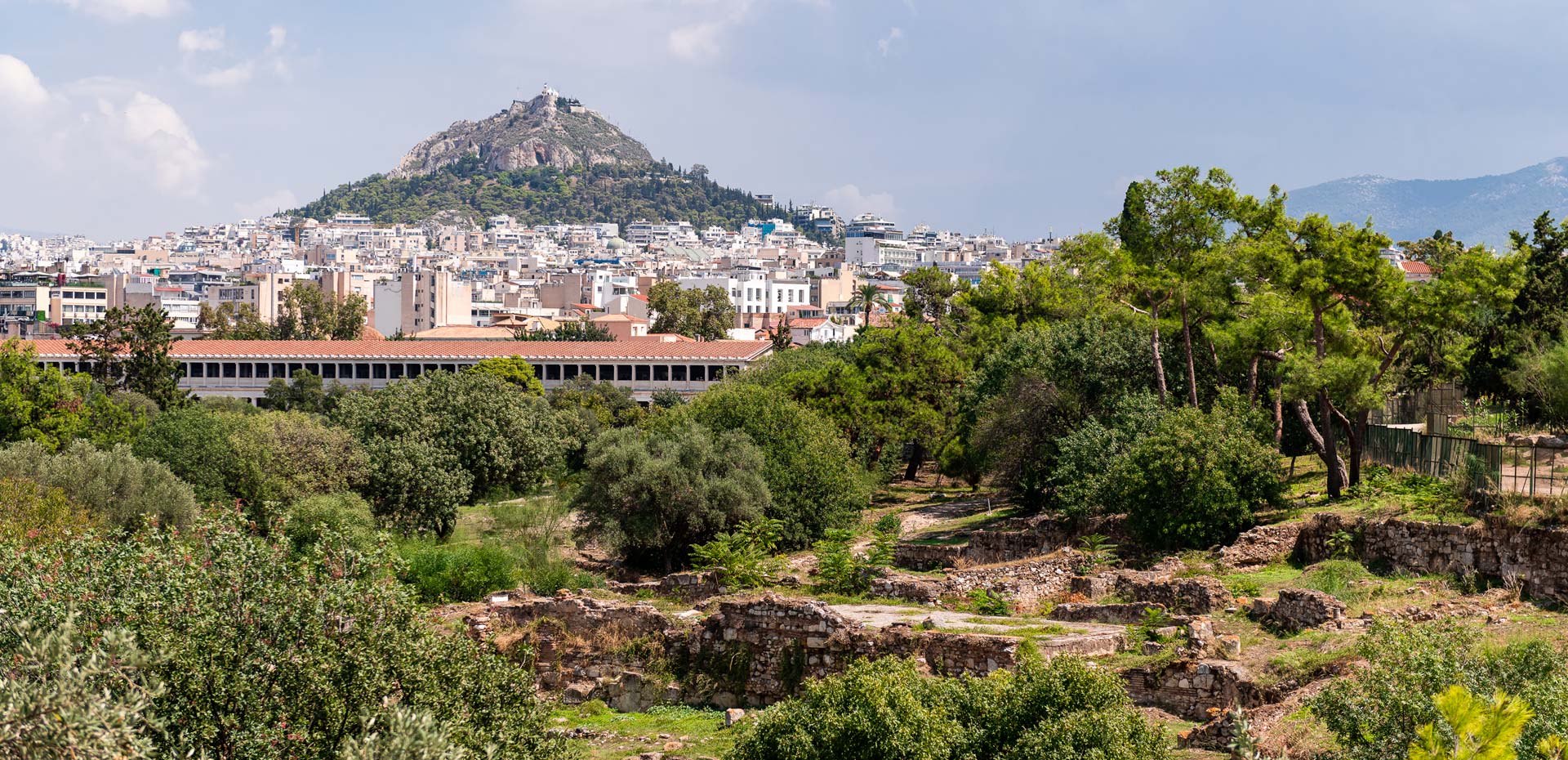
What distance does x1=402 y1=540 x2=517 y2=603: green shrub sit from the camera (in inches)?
1068

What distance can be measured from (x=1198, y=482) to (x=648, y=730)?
36.4 ft

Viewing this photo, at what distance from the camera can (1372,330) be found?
91.5 ft

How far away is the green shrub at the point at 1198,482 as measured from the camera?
2441 cm

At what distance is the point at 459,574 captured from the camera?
2734 cm

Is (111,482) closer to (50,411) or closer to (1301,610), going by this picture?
(50,411)

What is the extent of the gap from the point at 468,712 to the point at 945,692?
13.7 feet

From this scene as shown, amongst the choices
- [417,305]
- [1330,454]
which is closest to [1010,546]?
[1330,454]

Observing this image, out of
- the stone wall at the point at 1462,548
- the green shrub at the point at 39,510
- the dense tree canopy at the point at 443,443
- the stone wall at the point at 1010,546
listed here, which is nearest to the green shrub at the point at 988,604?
the stone wall at the point at 1462,548

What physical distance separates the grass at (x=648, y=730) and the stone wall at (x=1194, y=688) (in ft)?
15.1

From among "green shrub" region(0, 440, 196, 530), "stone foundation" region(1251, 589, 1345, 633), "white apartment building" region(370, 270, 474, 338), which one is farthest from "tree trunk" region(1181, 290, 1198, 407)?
"white apartment building" region(370, 270, 474, 338)

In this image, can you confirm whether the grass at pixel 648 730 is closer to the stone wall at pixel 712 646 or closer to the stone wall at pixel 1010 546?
the stone wall at pixel 712 646

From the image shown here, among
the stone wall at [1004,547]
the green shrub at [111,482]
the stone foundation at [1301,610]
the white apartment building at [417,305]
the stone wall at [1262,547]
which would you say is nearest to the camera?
the stone foundation at [1301,610]

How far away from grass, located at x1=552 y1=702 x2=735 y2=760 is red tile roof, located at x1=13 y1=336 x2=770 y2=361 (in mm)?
72366

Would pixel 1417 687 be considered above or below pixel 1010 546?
above
